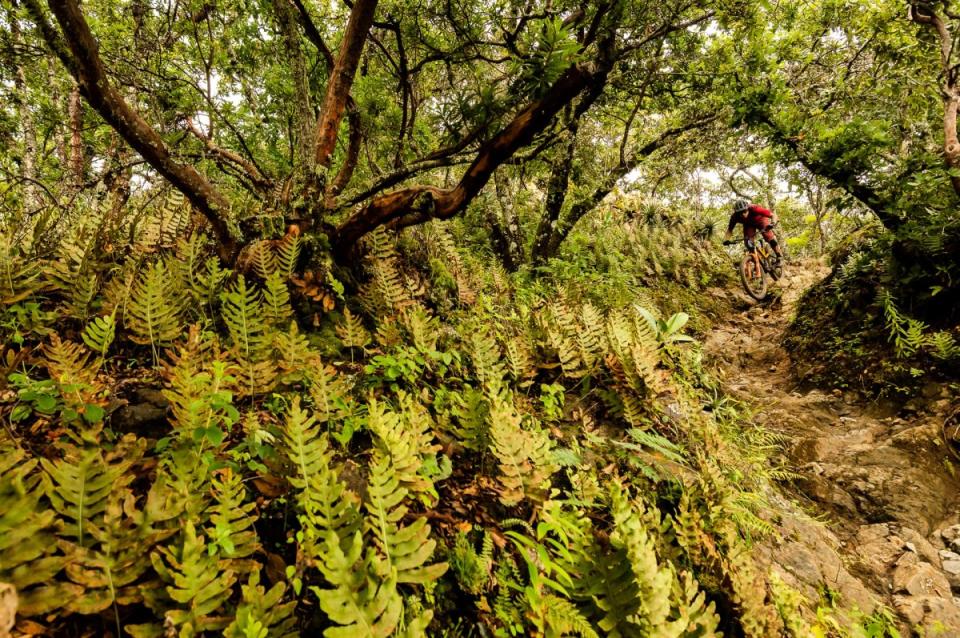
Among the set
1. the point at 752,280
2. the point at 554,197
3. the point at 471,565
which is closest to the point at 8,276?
the point at 471,565

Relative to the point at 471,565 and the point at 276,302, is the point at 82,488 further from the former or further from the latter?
the point at 276,302

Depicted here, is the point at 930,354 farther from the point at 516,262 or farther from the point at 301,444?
the point at 301,444

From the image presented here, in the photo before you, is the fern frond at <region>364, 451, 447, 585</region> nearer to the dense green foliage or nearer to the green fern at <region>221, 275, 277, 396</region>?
the dense green foliage

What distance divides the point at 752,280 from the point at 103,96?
10.3 metres

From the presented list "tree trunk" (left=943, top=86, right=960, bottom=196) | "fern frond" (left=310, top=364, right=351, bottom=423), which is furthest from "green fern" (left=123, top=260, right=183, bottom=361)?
"tree trunk" (left=943, top=86, right=960, bottom=196)

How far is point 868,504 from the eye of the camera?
3.25 meters

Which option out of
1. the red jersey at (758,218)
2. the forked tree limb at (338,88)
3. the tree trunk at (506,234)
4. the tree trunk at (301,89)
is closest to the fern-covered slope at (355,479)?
the tree trunk at (301,89)

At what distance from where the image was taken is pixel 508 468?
6.21 feet

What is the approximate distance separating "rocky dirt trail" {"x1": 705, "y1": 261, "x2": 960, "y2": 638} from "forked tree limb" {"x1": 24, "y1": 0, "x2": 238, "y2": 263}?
446cm

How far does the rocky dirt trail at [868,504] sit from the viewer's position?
2.34 metres

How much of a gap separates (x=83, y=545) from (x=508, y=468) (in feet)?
4.84

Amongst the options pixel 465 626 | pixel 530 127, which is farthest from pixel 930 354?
pixel 465 626

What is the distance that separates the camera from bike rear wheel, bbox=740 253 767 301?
8641mm

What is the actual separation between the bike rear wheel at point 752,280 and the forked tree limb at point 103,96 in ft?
31.1
